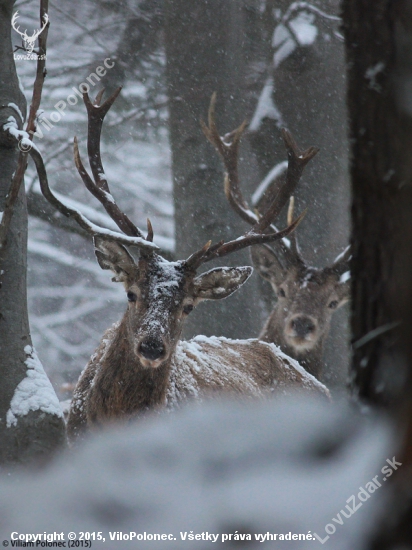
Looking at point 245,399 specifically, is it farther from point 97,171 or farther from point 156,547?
point 156,547

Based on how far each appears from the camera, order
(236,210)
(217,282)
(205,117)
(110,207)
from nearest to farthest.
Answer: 1. (110,207)
2. (217,282)
3. (236,210)
4. (205,117)

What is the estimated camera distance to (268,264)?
7.41 meters

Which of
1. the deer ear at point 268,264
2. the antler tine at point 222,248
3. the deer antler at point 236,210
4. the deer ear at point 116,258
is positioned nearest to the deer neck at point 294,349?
the deer ear at point 268,264

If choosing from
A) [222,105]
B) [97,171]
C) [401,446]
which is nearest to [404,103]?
[401,446]

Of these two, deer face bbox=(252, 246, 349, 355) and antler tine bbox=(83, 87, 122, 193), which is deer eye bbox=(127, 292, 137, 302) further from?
deer face bbox=(252, 246, 349, 355)

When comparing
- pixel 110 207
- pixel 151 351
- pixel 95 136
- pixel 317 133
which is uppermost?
pixel 317 133

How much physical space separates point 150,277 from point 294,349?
2698 millimetres

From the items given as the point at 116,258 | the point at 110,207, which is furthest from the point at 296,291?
the point at 110,207

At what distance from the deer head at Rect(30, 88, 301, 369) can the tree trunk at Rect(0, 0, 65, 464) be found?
32cm

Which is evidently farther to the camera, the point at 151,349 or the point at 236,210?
the point at 236,210

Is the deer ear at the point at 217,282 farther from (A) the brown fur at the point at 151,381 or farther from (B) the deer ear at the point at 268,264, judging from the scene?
(B) the deer ear at the point at 268,264

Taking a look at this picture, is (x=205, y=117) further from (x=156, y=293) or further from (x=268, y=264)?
(x=156, y=293)

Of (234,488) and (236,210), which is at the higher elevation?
(236,210)

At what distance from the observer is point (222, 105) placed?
8.10 metres
